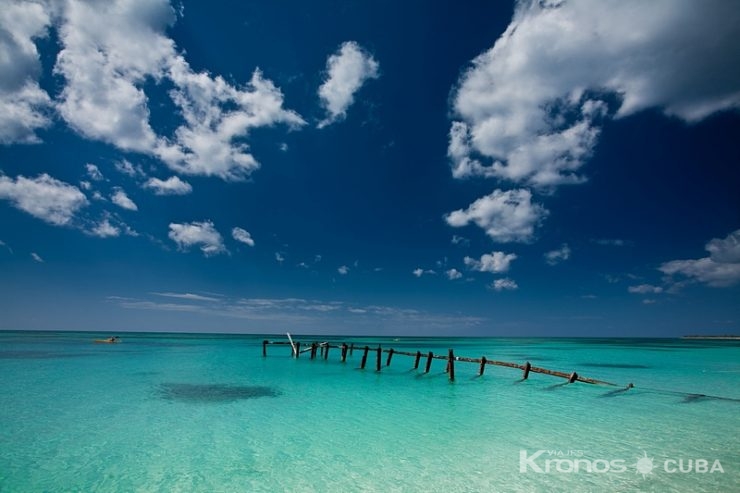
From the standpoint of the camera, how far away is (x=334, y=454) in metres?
10.6

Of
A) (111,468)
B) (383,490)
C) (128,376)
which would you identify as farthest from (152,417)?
(128,376)

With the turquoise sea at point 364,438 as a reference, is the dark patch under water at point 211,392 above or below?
below

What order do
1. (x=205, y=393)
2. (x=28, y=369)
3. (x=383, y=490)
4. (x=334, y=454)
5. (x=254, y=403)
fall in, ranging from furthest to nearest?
(x=28, y=369)
(x=205, y=393)
(x=254, y=403)
(x=334, y=454)
(x=383, y=490)

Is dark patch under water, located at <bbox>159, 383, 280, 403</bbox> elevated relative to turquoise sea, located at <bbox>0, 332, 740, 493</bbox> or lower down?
lower down

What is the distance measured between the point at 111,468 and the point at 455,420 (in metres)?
10.7

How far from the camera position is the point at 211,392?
64.4ft

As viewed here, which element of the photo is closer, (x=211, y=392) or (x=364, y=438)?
(x=364, y=438)

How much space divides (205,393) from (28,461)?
9.77 meters

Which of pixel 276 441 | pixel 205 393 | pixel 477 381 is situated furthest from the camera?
pixel 477 381

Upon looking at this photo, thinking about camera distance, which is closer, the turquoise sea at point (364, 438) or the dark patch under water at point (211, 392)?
the turquoise sea at point (364, 438)

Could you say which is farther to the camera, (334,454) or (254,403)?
(254,403)

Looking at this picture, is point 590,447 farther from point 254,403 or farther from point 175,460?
point 254,403

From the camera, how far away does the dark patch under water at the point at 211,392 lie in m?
18.0

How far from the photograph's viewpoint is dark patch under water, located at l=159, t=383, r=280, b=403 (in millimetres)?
18000
